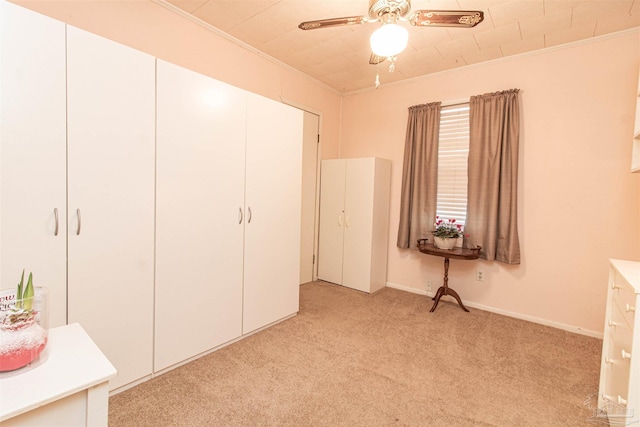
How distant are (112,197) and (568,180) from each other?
3.67 metres

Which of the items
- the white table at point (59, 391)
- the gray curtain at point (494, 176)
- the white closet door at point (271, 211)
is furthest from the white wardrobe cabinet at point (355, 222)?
the white table at point (59, 391)

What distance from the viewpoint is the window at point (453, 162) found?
3.42 meters

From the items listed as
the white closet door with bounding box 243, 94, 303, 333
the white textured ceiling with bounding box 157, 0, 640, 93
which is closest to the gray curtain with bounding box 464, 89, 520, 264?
the white textured ceiling with bounding box 157, 0, 640, 93

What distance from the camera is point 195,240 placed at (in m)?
2.11

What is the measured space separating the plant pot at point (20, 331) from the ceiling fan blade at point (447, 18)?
2178mm

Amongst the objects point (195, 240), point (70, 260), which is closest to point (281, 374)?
point (195, 240)

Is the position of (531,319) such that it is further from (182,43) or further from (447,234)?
(182,43)

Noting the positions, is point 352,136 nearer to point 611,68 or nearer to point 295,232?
point 295,232

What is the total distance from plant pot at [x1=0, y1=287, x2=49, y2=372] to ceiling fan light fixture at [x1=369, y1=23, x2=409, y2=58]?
1.92 m

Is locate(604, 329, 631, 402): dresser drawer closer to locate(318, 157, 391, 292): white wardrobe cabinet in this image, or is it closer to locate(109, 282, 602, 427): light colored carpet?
locate(109, 282, 602, 427): light colored carpet

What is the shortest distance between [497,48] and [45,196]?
12.2 feet

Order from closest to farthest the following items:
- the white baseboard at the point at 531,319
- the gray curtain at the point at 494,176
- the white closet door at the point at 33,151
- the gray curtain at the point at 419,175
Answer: the white closet door at the point at 33,151 < the white baseboard at the point at 531,319 < the gray curtain at the point at 494,176 < the gray curtain at the point at 419,175

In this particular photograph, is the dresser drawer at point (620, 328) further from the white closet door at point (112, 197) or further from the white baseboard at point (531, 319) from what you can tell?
the white closet door at point (112, 197)

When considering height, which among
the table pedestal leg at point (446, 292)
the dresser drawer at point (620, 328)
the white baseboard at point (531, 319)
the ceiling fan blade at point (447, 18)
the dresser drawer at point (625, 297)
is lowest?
the white baseboard at point (531, 319)
